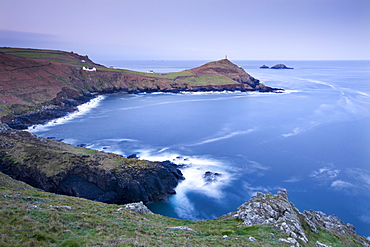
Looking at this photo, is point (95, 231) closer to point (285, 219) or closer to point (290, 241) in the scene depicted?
point (290, 241)

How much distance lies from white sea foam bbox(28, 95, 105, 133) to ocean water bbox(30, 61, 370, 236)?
0.96 ft

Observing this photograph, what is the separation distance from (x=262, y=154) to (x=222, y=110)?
41.1 metres

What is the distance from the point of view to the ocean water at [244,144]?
31695 millimetres

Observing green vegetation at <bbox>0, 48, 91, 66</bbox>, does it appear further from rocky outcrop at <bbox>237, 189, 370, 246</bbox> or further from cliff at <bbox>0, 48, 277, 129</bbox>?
rocky outcrop at <bbox>237, 189, 370, 246</bbox>

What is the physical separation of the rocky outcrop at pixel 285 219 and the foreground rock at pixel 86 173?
44.1 ft

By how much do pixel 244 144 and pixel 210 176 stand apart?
17.1 metres

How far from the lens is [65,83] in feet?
300

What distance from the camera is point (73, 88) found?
302ft

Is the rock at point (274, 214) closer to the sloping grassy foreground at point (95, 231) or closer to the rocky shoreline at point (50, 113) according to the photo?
the sloping grassy foreground at point (95, 231)

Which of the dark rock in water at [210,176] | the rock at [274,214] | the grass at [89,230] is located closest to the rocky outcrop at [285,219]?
the rock at [274,214]

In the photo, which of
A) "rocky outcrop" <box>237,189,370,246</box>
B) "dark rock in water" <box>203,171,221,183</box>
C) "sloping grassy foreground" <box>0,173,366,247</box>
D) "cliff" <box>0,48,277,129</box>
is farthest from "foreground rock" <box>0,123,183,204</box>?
"cliff" <box>0,48,277,129</box>

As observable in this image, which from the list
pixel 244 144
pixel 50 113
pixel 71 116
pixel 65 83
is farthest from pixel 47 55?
pixel 244 144

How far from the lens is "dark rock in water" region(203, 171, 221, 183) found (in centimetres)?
3550

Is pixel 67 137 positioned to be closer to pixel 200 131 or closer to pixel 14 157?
pixel 14 157
